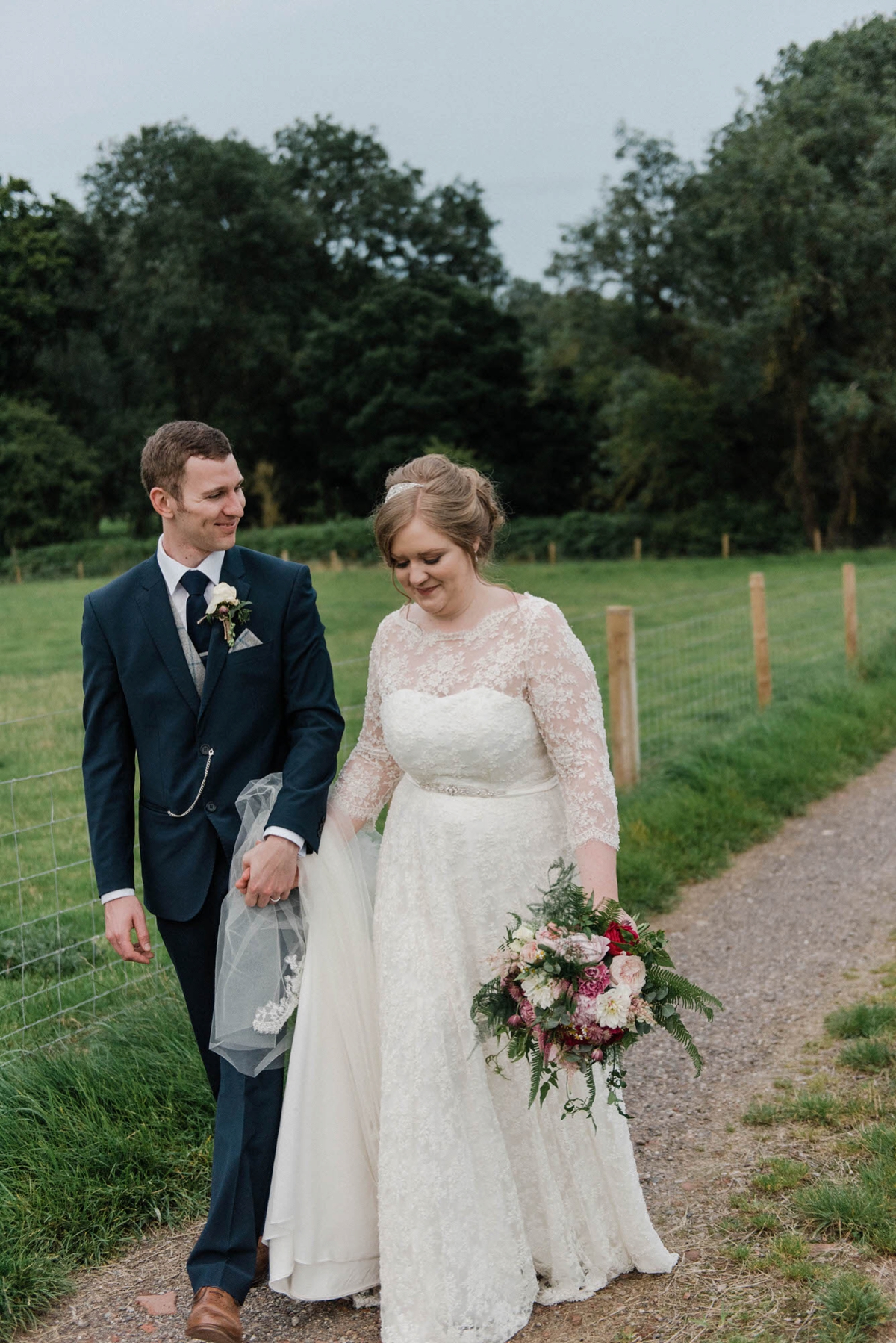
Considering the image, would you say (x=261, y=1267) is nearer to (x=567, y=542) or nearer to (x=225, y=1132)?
(x=225, y=1132)

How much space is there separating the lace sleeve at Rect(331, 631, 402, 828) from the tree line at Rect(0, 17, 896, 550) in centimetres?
3531

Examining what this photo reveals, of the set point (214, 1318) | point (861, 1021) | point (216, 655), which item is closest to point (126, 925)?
point (216, 655)

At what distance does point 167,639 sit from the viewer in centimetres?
329

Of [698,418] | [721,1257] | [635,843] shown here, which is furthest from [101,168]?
[721,1257]

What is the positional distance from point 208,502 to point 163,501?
13 cm

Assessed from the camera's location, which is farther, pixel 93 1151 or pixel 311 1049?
pixel 93 1151

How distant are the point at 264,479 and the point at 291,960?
46.6 m

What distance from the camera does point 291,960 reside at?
3.33 metres

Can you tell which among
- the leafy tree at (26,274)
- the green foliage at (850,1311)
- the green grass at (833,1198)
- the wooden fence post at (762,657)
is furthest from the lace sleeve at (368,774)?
the leafy tree at (26,274)

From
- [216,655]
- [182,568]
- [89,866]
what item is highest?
[182,568]

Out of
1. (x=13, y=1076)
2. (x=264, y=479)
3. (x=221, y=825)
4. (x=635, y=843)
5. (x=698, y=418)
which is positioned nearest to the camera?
(x=221, y=825)

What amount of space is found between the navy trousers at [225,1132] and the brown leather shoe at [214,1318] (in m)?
0.03

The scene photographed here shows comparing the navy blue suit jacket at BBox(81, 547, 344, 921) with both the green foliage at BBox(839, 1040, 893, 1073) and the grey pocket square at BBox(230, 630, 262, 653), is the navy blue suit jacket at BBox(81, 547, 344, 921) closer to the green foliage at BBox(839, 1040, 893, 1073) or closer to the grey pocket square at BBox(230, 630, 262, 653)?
the grey pocket square at BBox(230, 630, 262, 653)

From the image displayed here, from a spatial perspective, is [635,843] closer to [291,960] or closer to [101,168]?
[291,960]
